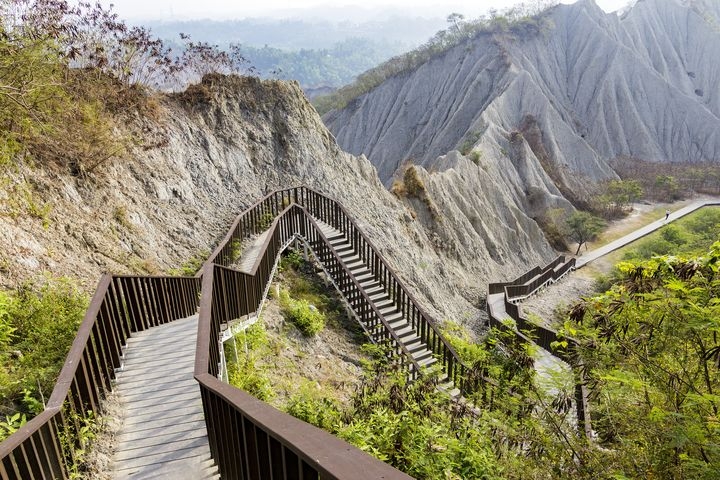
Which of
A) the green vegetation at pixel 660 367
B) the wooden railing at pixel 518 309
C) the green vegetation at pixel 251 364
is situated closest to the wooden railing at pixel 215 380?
the green vegetation at pixel 251 364

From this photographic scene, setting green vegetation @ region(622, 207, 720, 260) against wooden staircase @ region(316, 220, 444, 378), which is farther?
green vegetation @ region(622, 207, 720, 260)

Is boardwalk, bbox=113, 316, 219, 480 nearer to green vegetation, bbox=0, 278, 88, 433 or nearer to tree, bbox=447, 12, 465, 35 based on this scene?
green vegetation, bbox=0, 278, 88, 433

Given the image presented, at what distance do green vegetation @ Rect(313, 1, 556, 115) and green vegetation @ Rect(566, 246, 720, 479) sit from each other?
92691 millimetres

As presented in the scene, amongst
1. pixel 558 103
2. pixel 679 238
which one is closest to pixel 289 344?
pixel 679 238

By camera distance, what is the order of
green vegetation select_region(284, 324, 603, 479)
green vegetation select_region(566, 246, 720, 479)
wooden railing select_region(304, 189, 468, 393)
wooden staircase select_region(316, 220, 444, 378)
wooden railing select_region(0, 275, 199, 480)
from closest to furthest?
1. wooden railing select_region(0, 275, 199, 480)
2. green vegetation select_region(566, 246, 720, 479)
3. green vegetation select_region(284, 324, 603, 479)
4. wooden railing select_region(304, 189, 468, 393)
5. wooden staircase select_region(316, 220, 444, 378)

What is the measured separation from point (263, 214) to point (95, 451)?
12230mm

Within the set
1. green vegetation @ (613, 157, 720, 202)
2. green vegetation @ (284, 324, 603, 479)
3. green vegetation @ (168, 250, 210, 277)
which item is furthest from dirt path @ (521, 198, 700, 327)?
green vegetation @ (168, 250, 210, 277)

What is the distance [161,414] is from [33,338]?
8.66ft

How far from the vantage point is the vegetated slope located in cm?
6638

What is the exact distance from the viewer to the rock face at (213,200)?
10.0 m

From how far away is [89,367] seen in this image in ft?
17.0

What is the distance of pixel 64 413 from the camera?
4434mm

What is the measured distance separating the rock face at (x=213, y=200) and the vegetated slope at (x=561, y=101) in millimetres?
32619

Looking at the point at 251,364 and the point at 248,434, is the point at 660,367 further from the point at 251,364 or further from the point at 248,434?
the point at 251,364
